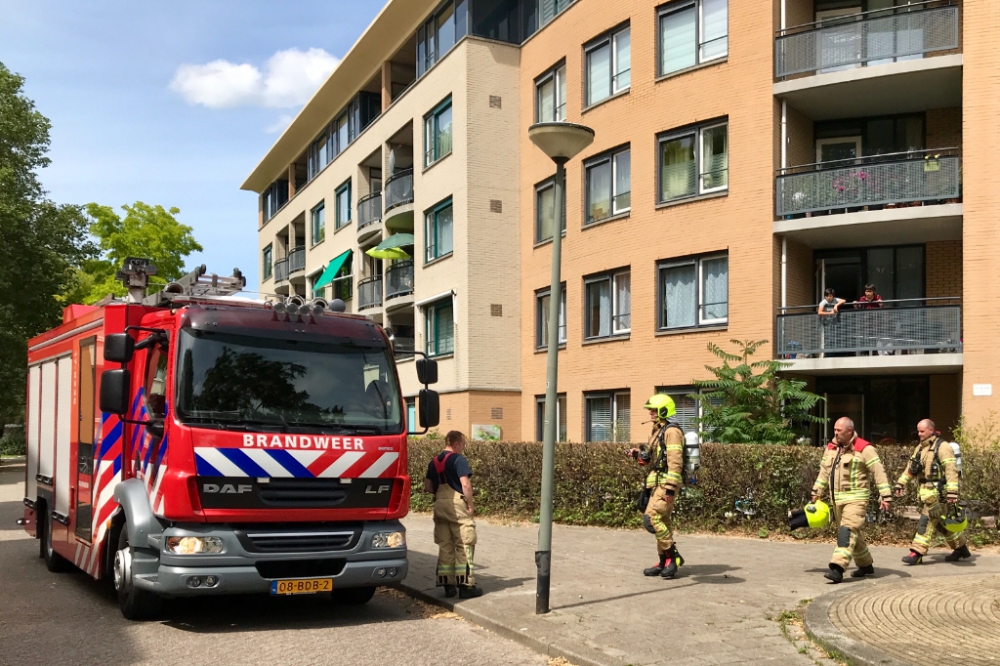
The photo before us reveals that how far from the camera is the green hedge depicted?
1345 cm

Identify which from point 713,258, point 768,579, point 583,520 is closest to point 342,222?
point 713,258

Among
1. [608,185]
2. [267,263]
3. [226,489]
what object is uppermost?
[267,263]

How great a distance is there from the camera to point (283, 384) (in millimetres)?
8953

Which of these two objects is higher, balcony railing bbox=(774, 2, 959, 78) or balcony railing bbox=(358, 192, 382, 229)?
balcony railing bbox=(774, 2, 959, 78)

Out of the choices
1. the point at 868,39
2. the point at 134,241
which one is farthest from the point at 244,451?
the point at 134,241

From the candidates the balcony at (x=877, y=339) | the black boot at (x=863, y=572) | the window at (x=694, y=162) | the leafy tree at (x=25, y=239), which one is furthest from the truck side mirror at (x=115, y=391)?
the leafy tree at (x=25, y=239)

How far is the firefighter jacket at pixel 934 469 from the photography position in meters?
11.6

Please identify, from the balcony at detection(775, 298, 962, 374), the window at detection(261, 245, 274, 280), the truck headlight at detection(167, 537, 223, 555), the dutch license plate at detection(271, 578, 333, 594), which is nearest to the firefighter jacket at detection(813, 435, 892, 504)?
the dutch license plate at detection(271, 578, 333, 594)

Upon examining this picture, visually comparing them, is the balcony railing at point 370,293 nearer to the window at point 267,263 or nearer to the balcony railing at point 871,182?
the window at point 267,263

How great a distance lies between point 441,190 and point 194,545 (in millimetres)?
21632

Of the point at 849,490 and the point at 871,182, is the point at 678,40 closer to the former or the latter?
the point at 871,182

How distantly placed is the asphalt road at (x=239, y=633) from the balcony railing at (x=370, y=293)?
930 inches

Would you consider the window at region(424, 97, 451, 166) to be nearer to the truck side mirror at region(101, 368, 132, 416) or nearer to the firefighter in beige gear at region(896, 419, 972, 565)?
the firefighter in beige gear at region(896, 419, 972, 565)

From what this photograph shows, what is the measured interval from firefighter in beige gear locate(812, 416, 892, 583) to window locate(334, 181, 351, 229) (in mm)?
29112
